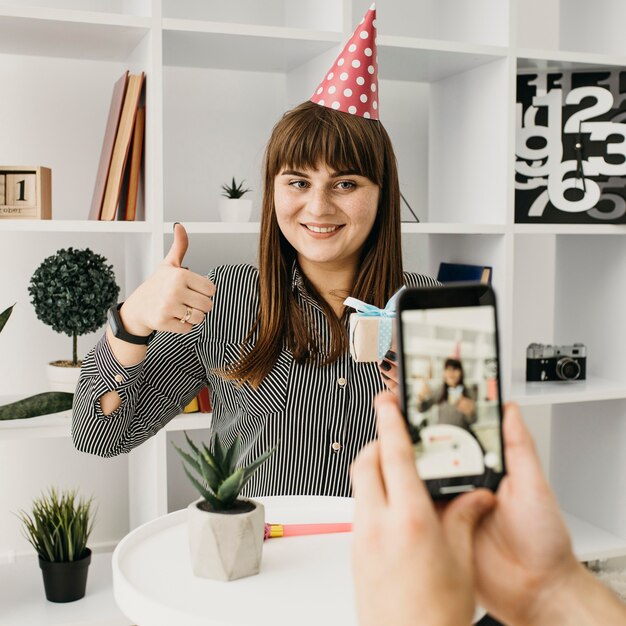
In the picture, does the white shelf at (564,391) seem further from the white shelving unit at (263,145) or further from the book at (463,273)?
the book at (463,273)

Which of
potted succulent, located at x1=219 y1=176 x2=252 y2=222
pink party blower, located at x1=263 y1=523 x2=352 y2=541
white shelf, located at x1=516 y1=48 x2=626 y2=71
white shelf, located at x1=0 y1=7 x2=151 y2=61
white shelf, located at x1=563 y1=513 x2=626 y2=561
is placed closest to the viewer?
pink party blower, located at x1=263 y1=523 x2=352 y2=541

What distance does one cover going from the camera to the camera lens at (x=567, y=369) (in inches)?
87.5

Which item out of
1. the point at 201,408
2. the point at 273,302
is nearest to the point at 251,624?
the point at 273,302

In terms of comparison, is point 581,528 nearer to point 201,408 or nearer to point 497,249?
point 497,249

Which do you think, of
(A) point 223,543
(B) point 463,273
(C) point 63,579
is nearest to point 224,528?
(A) point 223,543

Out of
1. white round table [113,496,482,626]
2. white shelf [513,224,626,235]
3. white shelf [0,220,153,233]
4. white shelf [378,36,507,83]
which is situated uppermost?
white shelf [378,36,507,83]

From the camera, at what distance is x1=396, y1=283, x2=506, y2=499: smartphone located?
20.0 inches

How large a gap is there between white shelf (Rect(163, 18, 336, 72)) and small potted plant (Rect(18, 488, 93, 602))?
1071 millimetres

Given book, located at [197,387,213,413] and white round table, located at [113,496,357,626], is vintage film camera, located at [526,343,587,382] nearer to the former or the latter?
book, located at [197,387,213,413]

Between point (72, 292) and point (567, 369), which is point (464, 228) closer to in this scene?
point (567, 369)

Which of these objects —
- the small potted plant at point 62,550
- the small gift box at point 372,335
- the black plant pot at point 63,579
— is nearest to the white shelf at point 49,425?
the small potted plant at point 62,550

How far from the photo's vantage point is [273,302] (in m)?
1.46

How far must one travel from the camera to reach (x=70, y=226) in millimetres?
1691

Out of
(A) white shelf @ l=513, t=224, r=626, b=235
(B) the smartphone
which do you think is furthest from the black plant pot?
(B) the smartphone
